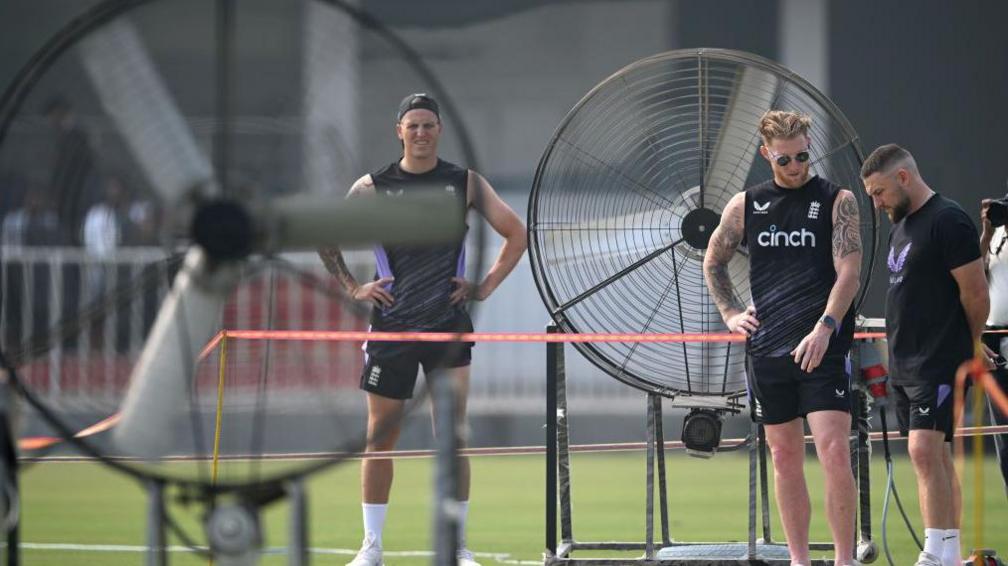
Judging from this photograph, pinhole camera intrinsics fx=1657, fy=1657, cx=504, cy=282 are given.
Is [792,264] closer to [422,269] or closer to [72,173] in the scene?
[422,269]

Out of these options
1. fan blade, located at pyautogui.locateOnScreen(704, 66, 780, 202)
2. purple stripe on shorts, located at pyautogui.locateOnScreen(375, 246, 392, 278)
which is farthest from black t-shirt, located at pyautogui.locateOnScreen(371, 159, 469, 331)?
fan blade, located at pyautogui.locateOnScreen(704, 66, 780, 202)

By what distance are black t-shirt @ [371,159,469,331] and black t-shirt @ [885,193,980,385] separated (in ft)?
5.80

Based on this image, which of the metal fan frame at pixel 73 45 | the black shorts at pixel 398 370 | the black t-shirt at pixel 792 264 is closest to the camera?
the metal fan frame at pixel 73 45

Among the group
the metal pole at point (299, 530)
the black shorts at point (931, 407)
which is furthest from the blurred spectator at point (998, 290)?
the metal pole at point (299, 530)

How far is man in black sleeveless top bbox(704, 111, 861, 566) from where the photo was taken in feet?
18.8

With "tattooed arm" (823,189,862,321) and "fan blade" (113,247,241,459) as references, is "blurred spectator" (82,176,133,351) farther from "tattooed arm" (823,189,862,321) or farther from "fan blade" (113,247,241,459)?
"tattooed arm" (823,189,862,321)

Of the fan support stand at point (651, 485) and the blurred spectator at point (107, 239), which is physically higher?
the blurred spectator at point (107, 239)

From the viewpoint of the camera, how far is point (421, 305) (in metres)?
4.46

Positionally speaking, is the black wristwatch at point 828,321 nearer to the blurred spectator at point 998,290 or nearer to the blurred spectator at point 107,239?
the blurred spectator at point 998,290

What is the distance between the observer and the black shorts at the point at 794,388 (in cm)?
575

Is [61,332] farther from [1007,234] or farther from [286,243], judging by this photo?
[1007,234]

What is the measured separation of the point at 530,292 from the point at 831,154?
29.6 feet

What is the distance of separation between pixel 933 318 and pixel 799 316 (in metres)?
0.63

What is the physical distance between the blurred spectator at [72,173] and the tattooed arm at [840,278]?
10.1ft
